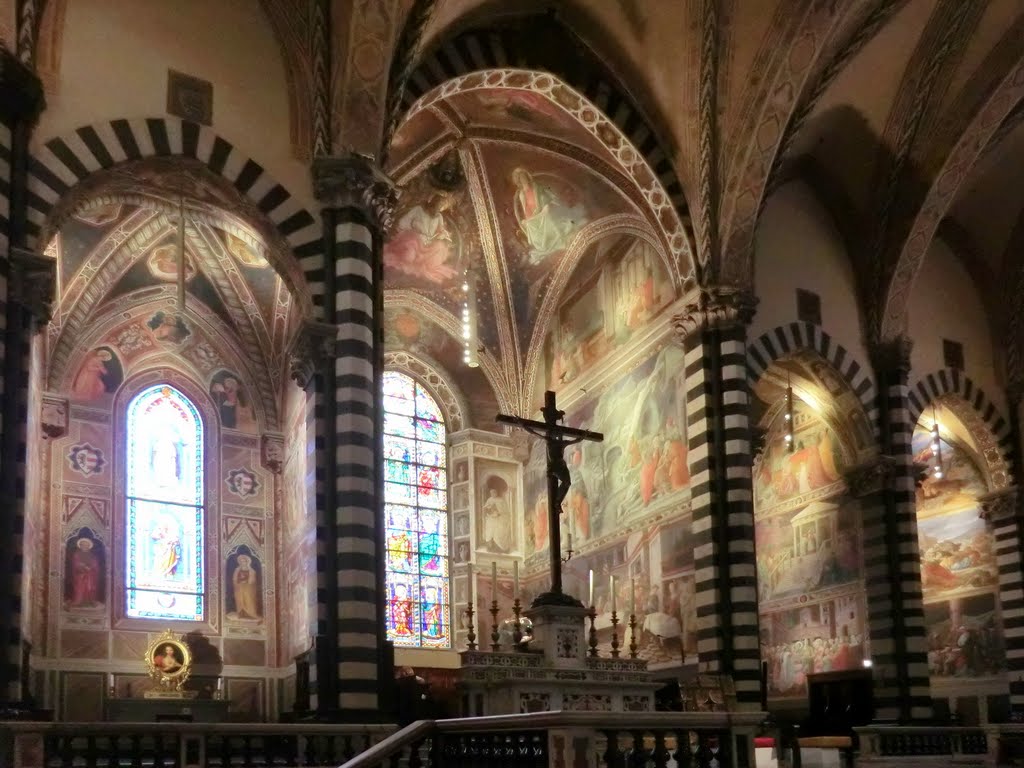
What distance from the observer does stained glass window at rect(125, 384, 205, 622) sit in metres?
22.0

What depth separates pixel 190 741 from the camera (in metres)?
11.4

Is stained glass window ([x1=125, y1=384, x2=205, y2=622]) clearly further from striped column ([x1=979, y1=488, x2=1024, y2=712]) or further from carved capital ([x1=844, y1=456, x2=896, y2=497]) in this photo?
striped column ([x1=979, y1=488, x2=1024, y2=712])

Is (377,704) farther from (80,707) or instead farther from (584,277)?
(584,277)

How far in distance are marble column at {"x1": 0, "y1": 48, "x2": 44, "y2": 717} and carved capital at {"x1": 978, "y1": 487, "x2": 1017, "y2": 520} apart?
17181mm

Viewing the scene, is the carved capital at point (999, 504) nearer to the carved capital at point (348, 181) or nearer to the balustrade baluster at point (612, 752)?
the carved capital at point (348, 181)

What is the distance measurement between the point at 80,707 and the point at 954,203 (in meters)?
17.9

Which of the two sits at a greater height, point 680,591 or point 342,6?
point 342,6

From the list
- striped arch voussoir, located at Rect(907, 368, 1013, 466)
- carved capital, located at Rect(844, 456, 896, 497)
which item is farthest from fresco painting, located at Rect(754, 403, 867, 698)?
striped arch voussoir, located at Rect(907, 368, 1013, 466)

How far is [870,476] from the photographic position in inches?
840

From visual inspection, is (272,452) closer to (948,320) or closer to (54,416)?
(54,416)

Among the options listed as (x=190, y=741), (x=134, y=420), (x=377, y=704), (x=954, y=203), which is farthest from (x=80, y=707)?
(x=954, y=203)

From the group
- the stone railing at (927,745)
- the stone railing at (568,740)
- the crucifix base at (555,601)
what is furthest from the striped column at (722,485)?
the stone railing at (568,740)

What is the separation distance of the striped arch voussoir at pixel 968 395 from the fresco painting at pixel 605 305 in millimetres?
5222

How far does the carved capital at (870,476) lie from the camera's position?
2114 centimetres
